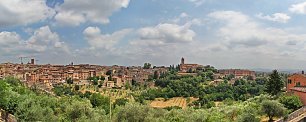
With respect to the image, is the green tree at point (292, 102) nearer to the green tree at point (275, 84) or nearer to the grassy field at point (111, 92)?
the green tree at point (275, 84)

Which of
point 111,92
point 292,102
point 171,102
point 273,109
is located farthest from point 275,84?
point 111,92

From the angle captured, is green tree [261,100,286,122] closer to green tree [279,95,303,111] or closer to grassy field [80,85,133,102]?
green tree [279,95,303,111]

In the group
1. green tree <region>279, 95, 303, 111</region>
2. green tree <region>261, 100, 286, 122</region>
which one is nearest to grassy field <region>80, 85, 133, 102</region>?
green tree <region>279, 95, 303, 111</region>

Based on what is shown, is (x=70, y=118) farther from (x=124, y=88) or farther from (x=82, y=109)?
(x=124, y=88)

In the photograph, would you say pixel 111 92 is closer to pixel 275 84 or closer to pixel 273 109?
pixel 275 84

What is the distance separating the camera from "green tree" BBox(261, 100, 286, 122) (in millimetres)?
31516

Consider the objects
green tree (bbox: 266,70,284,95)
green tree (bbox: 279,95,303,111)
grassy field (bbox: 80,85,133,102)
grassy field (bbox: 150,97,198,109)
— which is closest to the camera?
green tree (bbox: 279,95,303,111)

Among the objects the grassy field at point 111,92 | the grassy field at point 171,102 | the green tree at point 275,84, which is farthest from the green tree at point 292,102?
the grassy field at point 111,92

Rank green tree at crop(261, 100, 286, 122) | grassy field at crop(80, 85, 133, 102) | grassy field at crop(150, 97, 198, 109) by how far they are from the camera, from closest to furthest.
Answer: green tree at crop(261, 100, 286, 122)
grassy field at crop(150, 97, 198, 109)
grassy field at crop(80, 85, 133, 102)

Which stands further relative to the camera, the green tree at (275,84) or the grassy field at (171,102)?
the grassy field at (171,102)

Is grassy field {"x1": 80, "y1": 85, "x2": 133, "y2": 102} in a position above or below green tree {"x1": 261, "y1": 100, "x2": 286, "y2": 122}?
below

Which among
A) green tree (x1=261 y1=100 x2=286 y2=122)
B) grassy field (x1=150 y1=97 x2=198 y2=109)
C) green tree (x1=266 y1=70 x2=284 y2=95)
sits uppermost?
green tree (x1=266 y1=70 x2=284 y2=95)

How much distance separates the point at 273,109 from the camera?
31.7 m

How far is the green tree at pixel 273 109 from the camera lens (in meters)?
31.5
